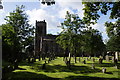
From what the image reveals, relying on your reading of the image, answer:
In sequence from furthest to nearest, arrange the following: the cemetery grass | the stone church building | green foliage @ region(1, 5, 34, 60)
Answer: the stone church building < green foliage @ region(1, 5, 34, 60) < the cemetery grass

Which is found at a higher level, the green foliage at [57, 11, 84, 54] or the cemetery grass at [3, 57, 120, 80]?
the green foliage at [57, 11, 84, 54]

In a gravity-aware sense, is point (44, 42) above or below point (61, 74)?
above

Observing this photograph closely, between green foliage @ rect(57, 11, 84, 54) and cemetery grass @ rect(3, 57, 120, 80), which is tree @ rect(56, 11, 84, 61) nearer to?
green foliage @ rect(57, 11, 84, 54)

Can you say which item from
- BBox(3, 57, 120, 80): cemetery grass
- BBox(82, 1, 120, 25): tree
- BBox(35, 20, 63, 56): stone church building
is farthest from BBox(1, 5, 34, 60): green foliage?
BBox(35, 20, 63, 56): stone church building

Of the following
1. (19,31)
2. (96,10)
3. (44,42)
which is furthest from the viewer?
(44,42)

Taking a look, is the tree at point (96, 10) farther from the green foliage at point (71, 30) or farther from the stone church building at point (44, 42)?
the stone church building at point (44, 42)

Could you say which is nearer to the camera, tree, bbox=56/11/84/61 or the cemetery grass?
the cemetery grass

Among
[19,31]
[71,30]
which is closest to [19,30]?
[19,31]

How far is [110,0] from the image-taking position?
42.7 ft

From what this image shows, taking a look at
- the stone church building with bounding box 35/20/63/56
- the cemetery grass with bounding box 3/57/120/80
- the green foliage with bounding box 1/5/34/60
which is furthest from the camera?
the stone church building with bounding box 35/20/63/56

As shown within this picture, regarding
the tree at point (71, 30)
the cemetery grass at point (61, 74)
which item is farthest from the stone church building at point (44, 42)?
the cemetery grass at point (61, 74)

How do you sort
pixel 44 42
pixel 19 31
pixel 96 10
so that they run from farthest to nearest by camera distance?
pixel 44 42 → pixel 19 31 → pixel 96 10

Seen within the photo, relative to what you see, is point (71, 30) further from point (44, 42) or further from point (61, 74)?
point (44, 42)

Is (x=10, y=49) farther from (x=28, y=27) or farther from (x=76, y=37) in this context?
(x=76, y=37)
